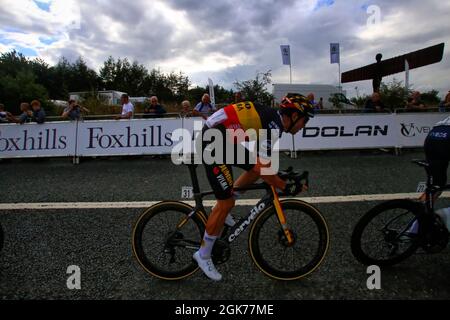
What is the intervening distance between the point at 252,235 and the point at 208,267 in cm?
50

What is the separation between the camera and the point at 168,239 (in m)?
2.97

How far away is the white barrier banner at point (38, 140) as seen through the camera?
8828 millimetres

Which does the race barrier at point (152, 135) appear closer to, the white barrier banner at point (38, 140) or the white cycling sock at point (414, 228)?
the white barrier banner at point (38, 140)

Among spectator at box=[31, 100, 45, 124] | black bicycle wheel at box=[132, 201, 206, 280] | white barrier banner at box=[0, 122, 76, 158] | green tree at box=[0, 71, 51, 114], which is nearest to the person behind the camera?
black bicycle wheel at box=[132, 201, 206, 280]

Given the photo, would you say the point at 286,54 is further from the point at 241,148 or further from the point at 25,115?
the point at 241,148

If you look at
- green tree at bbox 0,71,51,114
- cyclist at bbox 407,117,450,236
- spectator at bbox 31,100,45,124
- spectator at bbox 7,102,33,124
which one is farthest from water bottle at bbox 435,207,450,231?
green tree at bbox 0,71,51,114

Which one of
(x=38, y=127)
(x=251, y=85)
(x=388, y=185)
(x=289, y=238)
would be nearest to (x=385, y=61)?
(x=251, y=85)

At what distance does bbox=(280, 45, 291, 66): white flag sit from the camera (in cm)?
2205

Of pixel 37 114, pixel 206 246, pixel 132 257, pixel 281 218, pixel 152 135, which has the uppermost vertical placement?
pixel 37 114

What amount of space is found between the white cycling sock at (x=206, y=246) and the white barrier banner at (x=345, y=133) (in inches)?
265

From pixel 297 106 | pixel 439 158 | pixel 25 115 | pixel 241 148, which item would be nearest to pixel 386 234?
pixel 439 158

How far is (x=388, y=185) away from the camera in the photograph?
5902mm

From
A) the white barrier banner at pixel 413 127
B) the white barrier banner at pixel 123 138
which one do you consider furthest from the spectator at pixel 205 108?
the white barrier banner at pixel 413 127

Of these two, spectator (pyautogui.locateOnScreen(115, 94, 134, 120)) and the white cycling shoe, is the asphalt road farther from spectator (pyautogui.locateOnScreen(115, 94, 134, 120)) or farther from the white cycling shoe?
spectator (pyautogui.locateOnScreen(115, 94, 134, 120))
